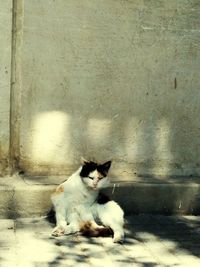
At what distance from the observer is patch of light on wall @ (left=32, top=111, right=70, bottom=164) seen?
20.3 ft

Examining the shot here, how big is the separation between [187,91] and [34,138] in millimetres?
1854

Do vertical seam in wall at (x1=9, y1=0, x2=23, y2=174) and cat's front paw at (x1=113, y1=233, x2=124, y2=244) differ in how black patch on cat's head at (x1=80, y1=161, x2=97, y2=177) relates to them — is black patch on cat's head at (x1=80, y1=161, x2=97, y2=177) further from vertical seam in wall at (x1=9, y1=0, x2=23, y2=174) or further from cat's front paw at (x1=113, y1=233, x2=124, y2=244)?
vertical seam in wall at (x1=9, y1=0, x2=23, y2=174)

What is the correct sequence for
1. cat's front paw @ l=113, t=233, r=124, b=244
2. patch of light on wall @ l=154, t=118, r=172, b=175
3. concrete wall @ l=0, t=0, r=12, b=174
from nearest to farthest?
cat's front paw @ l=113, t=233, r=124, b=244
concrete wall @ l=0, t=0, r=12, b=174
patch of light on wall @ l=154, t=118, r=172, b=175

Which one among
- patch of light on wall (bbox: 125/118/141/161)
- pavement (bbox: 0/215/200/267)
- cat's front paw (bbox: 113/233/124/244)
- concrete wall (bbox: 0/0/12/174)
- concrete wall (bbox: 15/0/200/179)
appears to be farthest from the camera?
patch of light on wall (bbox: 125/118/141/161)

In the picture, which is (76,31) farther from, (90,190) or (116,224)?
(116,224)

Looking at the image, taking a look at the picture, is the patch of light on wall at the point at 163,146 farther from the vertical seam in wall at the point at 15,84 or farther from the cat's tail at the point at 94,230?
the vertical seam in wall at the point at 15,84

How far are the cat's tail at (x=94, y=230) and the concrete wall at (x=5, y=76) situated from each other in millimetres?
1226

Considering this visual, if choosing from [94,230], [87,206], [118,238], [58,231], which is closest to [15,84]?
[87,206]

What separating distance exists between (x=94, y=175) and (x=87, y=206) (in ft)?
1.23

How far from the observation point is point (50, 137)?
623 cm

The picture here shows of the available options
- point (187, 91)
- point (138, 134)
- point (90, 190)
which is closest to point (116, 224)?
point (90, 190)

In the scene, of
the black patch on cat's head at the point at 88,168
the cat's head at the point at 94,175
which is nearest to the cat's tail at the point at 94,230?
the cat's head at the point at 94,175

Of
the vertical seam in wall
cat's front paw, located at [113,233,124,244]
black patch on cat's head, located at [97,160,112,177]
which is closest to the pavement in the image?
cat's front paw, located at [113,233,124,244]

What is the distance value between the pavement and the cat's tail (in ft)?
0.21
